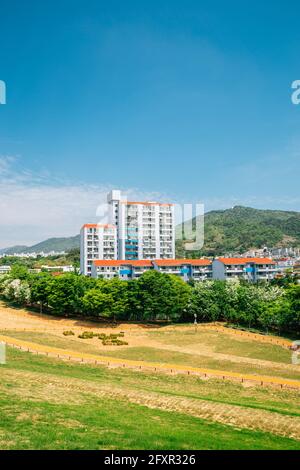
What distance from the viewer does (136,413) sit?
1772 centimetres

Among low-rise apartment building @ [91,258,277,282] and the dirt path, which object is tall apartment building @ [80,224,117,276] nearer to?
low-rise apartment building @ [91,258,277,282]

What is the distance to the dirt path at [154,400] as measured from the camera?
1745 centimetres

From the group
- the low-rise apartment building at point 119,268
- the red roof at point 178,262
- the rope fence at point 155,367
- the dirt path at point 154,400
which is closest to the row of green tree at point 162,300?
the rope fence at point 155,367

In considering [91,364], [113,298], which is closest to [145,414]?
[91,364]

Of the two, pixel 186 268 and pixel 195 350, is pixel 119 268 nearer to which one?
pixel 186 268

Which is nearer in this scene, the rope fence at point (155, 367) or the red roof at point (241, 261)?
the rope fence at point (155, 367)

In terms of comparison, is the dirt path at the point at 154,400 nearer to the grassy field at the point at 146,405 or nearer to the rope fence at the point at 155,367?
the grassy field at the point at 146,405

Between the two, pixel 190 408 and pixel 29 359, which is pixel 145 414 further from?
pixel 29 359

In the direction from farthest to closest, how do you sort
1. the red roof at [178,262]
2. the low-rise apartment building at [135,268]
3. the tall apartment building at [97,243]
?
the tall apartment building at [97,243] → the red roof at [178,262] → the low-rise apartment building at [135,268]

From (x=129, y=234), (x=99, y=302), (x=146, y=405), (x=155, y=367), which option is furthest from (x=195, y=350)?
(x=129, y=234)

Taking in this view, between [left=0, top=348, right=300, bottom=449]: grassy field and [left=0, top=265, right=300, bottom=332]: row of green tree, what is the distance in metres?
30.2

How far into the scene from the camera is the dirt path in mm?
17453

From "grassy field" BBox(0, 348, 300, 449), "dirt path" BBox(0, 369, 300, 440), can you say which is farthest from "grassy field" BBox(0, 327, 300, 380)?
"dirt path" BBox(0, 369, 300, 440)

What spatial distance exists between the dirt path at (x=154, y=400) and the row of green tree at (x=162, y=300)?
3506cm
